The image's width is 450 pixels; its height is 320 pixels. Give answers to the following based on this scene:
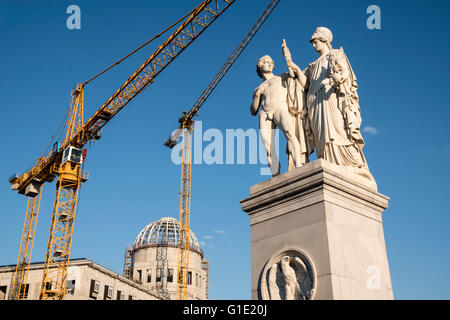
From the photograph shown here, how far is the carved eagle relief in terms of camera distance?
982 centimetres

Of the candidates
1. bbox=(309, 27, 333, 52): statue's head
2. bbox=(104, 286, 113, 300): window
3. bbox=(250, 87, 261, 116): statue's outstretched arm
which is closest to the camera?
bbox=(309, 27, 333, 52): statue's head

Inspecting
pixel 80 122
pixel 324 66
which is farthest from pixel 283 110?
pixel 80 122

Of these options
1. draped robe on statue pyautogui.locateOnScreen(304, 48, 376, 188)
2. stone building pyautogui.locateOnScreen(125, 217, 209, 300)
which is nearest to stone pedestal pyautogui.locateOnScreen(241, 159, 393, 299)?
draped robe on statue pyautogui.locateOnScreen(304, 48, 376, 188)

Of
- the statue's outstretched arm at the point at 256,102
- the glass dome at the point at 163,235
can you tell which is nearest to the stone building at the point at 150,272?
the glass dome at the point at 163,235

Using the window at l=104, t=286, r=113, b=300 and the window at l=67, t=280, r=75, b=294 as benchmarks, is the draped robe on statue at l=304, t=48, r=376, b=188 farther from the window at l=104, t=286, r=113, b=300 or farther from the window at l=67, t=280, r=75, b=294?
the window at l=104, t=286, r=113, b=300

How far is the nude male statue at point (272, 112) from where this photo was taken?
39.7ft

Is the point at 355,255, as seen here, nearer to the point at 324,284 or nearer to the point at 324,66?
the point at 324,284

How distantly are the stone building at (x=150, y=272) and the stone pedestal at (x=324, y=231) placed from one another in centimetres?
6617

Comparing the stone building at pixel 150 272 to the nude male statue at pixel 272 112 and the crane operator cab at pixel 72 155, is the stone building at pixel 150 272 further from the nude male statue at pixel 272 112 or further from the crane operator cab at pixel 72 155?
the nude male statue at pixel 272 112

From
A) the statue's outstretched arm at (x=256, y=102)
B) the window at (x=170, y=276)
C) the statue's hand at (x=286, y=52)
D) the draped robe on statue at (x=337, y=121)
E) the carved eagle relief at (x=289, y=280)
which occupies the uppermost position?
the window at (x=170, y=276)

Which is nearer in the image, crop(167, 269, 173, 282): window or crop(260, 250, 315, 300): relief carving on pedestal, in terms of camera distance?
crop(260, 250, 315, 300): relief carving on pedestal
